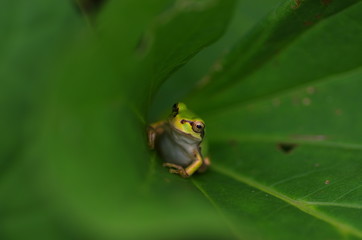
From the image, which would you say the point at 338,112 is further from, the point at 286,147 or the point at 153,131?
the point at 153,131

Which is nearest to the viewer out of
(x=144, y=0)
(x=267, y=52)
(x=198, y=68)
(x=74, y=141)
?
(x=74, y=141)

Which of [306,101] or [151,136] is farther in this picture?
[306,101]

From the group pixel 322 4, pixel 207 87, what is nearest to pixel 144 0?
pixel 322 4

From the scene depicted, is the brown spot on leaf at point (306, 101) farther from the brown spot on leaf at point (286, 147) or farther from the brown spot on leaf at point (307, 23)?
the brown spot on leaf at point (307, 23)

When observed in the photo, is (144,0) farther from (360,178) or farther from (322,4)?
(360,178)

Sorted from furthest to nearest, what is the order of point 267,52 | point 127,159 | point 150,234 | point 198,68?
point 198,68 → point 267,52 → point 127,159 → point 150,234

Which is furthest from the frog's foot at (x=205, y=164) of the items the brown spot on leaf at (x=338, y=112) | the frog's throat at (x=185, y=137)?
the brown spot on leaf at (x=338, y=112)

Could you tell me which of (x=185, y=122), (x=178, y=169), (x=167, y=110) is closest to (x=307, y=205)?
(x=178, y=169)

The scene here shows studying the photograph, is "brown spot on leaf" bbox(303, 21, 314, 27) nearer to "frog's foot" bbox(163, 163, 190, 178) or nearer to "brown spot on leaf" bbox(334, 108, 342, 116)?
"brown spot on leaf" bbox(334, 108, 342, 116)
